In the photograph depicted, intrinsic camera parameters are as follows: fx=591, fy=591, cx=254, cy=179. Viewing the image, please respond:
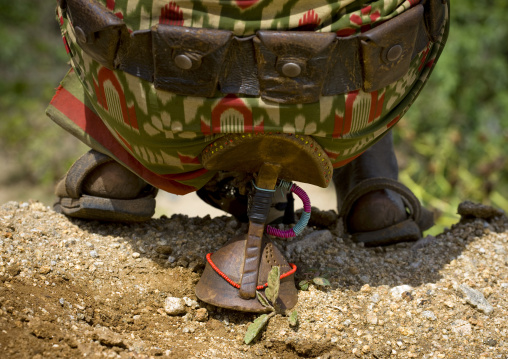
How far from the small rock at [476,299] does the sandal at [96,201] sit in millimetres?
845

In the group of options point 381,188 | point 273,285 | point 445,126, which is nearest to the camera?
point 273,285

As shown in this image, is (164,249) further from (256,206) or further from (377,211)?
(377,211)

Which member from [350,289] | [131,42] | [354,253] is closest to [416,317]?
[350,289]

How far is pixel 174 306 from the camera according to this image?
134 cm

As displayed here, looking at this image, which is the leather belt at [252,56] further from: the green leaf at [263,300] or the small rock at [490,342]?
the small rock at [490,342]

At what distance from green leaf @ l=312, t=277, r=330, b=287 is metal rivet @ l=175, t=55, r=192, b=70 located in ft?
2.09

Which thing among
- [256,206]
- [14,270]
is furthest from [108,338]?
[256,206]

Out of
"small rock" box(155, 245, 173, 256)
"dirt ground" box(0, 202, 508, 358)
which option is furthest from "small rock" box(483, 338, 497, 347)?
"small rock" box(155, 245, 173, 256)

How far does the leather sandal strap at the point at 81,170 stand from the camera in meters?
1.58

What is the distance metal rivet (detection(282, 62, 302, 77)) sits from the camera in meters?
1.07

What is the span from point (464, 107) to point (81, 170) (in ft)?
8.90

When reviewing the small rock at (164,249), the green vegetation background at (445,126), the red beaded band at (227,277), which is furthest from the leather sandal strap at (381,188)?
the green vegetation background at (445,126)

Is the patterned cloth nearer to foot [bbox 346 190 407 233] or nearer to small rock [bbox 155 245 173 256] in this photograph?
small rock [bbox 155 245 173 256]

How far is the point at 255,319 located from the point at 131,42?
25.4 inches
